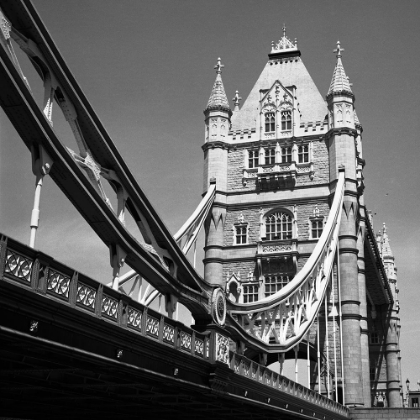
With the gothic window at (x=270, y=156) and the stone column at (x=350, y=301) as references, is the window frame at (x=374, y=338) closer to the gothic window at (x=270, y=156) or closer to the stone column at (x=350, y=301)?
the stone column at (x=350, y=301)

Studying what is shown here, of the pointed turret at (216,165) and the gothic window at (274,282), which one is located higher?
the pointed turret at (216,165)

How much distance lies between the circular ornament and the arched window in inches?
942

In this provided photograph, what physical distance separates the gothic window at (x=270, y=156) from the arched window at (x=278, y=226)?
124 inches

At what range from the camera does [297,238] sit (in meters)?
41.6

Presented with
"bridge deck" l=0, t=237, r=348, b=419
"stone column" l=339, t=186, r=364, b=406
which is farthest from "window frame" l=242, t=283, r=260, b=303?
"bridge deck" l=0, t=237, r=348, b=419

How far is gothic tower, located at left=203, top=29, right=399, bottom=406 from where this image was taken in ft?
132

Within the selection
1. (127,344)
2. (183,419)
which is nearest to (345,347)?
(183,419)

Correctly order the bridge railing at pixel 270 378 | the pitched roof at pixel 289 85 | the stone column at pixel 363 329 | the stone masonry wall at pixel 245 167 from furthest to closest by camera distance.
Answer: the pitched roof at pixel 289 85
the stone masonry wall at pixel 245 167
the stone column at pixel 363 329
the bridge railing at pixel 270 378

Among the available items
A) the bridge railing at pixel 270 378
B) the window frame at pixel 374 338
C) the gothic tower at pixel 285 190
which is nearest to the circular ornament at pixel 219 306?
the bridge railing at pixel 270 378

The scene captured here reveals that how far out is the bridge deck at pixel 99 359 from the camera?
1009cm

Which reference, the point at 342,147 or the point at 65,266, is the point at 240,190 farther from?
the point at 65,266

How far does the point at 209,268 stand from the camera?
138 feet

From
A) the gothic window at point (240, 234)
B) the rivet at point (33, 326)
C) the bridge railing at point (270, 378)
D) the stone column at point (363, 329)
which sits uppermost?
the gothic window at point (240, 234)

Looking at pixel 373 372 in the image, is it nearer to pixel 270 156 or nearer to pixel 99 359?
pixel 270 156
